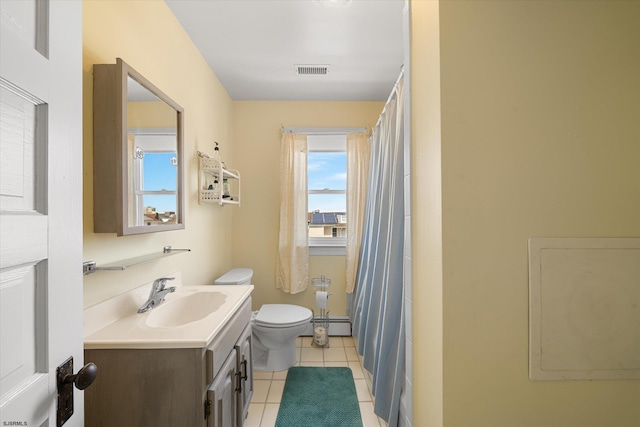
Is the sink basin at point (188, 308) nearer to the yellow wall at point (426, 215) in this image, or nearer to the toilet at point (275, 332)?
the toilet at point (275, 332)

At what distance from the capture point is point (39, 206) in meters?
0.54

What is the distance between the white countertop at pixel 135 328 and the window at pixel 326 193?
1681 millimetres

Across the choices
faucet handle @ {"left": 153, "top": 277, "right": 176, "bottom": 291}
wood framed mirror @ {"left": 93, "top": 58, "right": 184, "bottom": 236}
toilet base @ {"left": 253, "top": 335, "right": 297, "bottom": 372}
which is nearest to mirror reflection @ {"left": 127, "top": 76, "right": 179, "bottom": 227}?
wood framed mirror @ {"left": 93, "top": 58, "right": 184, "bottom": 236}

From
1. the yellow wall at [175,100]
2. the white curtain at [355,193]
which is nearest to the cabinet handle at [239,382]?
the yellow wall at [175,100]

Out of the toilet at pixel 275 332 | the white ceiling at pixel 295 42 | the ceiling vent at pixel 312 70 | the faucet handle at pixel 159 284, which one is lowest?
the toilet at pixel 275 332

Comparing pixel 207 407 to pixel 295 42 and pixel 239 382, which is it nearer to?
pixel 239 382

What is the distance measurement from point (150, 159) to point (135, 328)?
768 millimetres

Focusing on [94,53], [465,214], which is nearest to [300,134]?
[94,53]

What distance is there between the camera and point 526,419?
0.81 m

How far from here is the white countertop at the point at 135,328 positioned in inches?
39.8

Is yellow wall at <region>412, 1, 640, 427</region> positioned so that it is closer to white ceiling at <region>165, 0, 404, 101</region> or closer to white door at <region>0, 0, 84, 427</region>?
white door at <region>0, 0, 84, 427</region>

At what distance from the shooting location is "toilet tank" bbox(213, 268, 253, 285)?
2.24 m

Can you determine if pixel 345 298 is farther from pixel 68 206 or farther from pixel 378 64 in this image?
pixel 68 206

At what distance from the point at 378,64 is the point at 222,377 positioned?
2.29 meters
